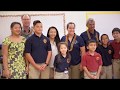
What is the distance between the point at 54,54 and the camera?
13.6 ft

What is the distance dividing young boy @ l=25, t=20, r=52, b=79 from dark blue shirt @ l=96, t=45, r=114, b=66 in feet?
3.17

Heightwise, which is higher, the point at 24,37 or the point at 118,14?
the point at 118,14

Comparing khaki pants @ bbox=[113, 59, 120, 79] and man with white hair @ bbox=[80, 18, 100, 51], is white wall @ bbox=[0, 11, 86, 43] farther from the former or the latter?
khaki pants @ bbox=[113, 59, 120, 79]

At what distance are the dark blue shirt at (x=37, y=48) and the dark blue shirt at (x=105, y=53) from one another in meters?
1.04

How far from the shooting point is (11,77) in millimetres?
3891

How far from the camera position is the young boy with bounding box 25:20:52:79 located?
396 centimetres

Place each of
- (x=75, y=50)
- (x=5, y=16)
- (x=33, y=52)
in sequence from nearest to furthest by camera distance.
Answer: (x=33, y=52), (x=75, y=50), (x=5, y=16)

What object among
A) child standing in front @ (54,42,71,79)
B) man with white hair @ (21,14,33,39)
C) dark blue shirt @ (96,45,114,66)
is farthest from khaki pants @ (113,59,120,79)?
man with white hair @ (21,14,33,39)

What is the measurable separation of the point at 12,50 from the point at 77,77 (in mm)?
1202

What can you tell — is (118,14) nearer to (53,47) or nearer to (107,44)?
(107,44)

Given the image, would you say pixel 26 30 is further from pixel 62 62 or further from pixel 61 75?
pixel 61 75

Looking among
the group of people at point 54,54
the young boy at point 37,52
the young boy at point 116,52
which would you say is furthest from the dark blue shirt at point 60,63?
the young boy at point 116,52

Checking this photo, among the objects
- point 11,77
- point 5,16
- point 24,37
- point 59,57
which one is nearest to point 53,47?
point 59,57
